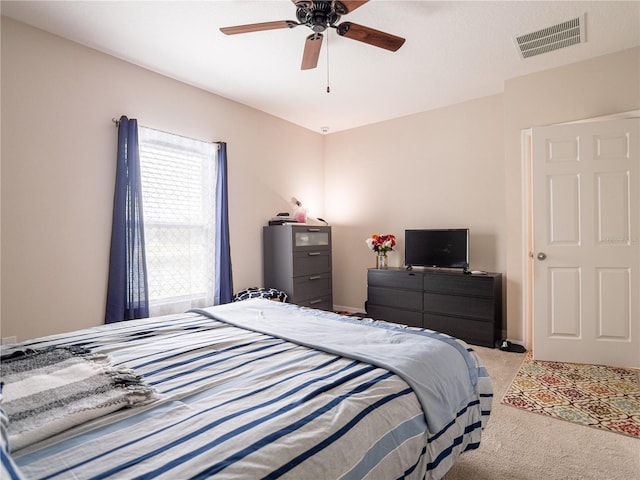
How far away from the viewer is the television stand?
342 centimetres

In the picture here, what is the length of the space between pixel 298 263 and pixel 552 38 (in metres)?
3.12

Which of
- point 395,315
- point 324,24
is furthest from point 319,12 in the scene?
point 395,315

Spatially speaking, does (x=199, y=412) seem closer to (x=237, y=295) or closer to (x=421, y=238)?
(x=237, y=295)

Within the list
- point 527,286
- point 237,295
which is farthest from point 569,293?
point 237,295

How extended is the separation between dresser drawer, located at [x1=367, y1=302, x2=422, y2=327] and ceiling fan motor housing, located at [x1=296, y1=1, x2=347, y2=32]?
3.01 m

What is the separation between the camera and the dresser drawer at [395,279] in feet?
12.7

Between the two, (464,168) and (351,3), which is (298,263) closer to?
(464,168)

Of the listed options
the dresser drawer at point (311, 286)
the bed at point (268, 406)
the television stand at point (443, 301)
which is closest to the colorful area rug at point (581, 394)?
the television stand at point (443, 301)

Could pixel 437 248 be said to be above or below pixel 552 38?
below

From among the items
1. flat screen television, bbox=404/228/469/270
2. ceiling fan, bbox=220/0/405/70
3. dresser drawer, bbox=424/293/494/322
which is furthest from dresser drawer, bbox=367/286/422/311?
ceiling fan, bbox=220/0/405/70

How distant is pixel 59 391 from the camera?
39.8 inches

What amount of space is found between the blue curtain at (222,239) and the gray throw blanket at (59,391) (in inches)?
90.1

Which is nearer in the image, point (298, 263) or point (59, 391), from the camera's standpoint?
point (59, 391)

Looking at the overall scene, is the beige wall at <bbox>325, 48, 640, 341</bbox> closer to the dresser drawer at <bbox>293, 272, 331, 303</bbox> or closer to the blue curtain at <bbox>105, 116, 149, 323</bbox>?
the dresser drawer at <bbox>293, 272, 331, 303</bbox>
